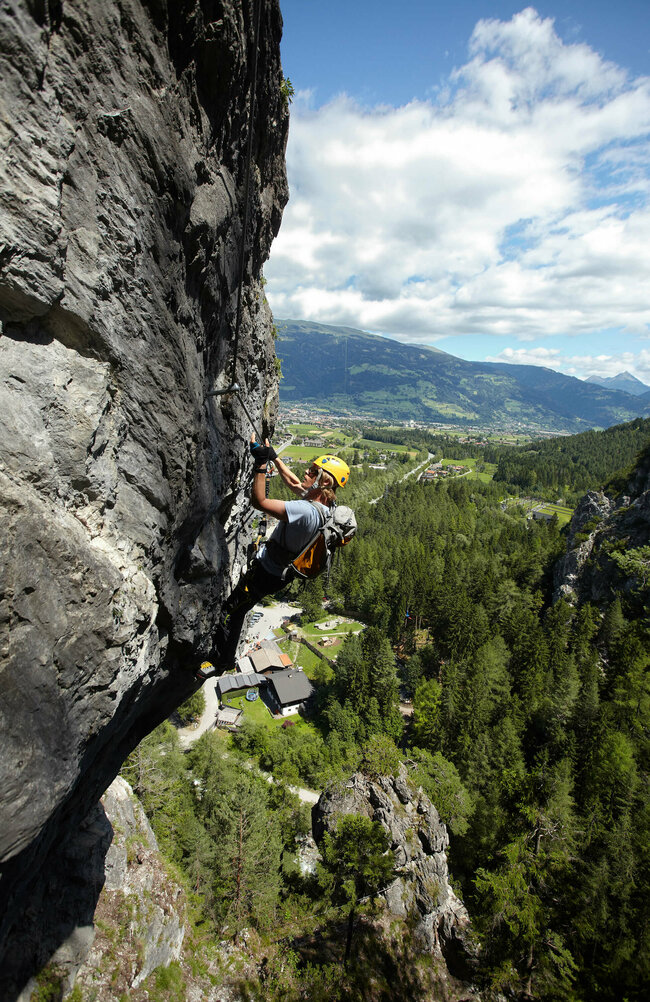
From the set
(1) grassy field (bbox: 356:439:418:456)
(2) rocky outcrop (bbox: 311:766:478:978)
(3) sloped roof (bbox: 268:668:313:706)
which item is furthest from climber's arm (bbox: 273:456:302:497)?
(1) grassy field (bbox: 356:439:418:456)

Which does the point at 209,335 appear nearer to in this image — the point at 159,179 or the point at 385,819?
the point at 159,179

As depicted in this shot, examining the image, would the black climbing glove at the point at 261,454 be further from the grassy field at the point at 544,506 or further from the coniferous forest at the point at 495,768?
the grassy field at the point at 544,506

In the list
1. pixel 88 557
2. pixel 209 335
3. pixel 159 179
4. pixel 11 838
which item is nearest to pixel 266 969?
pixel 11 838

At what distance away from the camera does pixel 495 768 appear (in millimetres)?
24766

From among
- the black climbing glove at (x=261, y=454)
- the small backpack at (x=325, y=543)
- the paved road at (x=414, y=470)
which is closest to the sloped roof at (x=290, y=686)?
the small backpack at (x=325, y=543)

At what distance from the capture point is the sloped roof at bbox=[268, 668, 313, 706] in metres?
35.9

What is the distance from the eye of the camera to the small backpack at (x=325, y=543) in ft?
21.2

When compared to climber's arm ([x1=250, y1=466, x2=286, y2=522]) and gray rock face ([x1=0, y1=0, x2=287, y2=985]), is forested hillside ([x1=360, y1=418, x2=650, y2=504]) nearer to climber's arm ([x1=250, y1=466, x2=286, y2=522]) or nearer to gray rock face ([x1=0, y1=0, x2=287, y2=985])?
climber's arm ([x1=250, y1=466, x2=286, y2=522])

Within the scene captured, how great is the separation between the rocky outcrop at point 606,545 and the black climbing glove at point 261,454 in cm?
4324

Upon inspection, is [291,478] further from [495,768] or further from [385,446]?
[385,446]

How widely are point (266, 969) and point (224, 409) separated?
1719cm

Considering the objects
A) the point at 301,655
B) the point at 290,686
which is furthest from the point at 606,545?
the point at 290,686

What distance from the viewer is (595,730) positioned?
25719 millimetres

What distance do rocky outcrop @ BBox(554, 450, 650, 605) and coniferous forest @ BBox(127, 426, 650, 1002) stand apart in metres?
0.72
